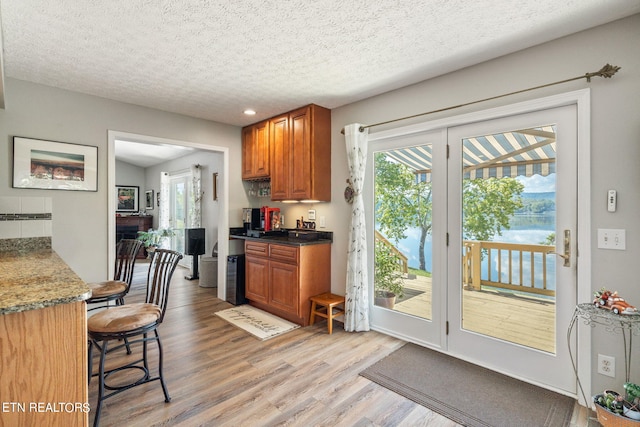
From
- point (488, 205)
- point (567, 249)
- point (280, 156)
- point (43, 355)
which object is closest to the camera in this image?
point (43, 355)

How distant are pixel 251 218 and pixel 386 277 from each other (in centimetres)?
215

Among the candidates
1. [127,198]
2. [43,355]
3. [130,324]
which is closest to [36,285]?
[43,355]

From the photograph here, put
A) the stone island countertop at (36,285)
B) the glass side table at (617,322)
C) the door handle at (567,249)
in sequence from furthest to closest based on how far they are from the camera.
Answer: the door handle at (567,249)
the glass side table at (617,322)
the stone island countertop at (36,285)

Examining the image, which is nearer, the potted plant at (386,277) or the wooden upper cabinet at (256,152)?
the potted plant at (386,277)

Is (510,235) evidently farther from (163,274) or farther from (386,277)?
(163,274)

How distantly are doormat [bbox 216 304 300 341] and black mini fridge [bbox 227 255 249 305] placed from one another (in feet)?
0.54

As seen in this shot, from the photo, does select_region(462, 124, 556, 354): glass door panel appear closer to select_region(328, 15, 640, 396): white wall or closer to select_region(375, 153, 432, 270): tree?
select_region(328, 15, 640, 396): white wall

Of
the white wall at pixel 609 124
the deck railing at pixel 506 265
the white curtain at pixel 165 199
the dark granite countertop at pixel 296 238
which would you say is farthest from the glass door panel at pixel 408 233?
the white curtain at pixel 165 199

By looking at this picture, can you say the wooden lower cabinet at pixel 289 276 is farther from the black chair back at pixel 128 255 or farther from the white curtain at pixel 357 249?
the black chair back at pixel 128 255

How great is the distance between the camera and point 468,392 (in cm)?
219

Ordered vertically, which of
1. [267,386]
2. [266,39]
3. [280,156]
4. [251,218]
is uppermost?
[266,39]

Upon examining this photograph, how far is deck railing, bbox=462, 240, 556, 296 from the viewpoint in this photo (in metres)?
2.32

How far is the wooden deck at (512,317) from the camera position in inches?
90.0

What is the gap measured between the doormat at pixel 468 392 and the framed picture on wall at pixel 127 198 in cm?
882
